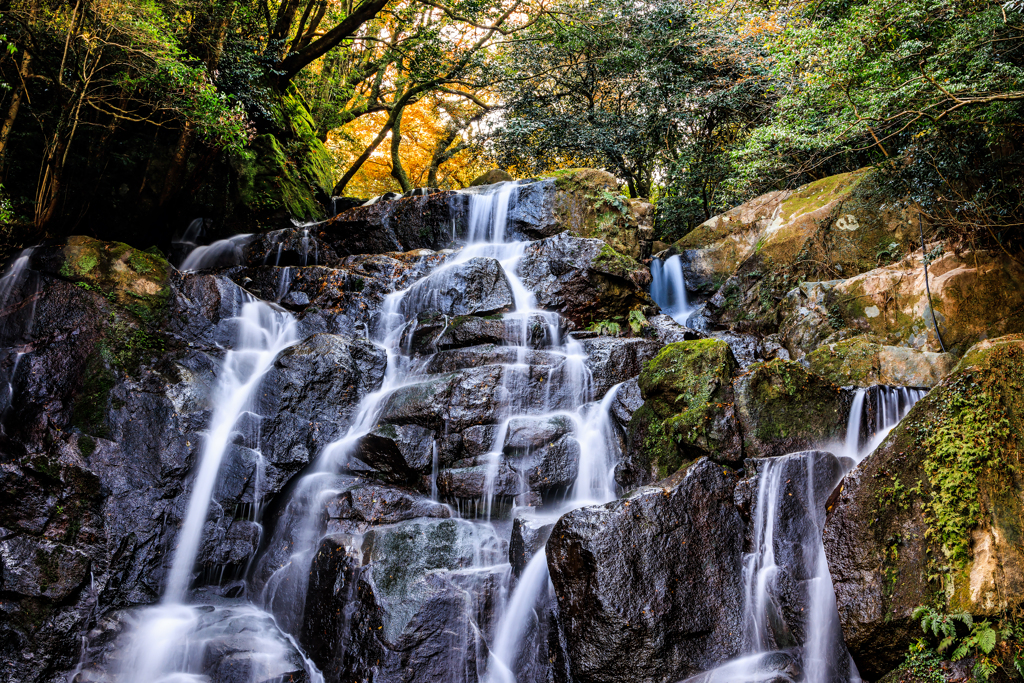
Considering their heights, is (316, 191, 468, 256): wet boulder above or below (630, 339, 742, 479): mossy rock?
above

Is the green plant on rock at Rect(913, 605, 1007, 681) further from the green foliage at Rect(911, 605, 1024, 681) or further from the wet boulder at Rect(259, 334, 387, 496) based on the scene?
the wet boulder at Rect(259, 334, 387, 496)

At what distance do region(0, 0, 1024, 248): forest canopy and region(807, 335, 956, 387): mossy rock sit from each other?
1987mm

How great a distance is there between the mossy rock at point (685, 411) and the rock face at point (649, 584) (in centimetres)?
111

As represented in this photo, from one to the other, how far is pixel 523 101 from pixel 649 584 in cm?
1562

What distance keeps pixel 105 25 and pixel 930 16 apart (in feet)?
35.2

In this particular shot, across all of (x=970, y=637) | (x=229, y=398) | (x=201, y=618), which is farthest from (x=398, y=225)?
(x=970, y=637)

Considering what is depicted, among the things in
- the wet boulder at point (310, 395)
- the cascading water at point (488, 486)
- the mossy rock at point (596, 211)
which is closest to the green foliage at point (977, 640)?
the cascading water at point (488, 486)

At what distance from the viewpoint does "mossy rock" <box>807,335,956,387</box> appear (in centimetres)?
722

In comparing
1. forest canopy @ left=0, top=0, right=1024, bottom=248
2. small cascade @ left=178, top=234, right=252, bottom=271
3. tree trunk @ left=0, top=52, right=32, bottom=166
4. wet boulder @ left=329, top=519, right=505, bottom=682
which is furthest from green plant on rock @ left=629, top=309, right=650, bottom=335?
tree trunk @ left=0, top=52, right=32, bottom=166

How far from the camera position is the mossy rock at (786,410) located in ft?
19.8

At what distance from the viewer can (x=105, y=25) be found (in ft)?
24.5

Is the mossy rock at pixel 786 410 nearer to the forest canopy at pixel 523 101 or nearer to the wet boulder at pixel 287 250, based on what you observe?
the forest canopy at pixel 523 101

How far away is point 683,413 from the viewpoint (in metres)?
6.52

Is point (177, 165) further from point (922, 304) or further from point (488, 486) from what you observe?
point (922, 304)
